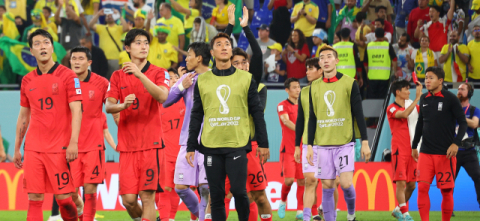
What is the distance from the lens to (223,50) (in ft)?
20.1

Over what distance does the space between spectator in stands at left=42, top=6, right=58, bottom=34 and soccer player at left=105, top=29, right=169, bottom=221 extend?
9434mm

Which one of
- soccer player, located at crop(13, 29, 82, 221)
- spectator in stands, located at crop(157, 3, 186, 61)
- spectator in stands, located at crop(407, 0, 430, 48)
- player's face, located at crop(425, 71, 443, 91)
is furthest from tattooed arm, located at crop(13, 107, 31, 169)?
spectator in stands, located at crop(407, 0, 430, 48)

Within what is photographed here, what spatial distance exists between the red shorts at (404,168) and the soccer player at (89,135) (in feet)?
18.1

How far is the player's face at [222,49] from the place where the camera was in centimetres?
611

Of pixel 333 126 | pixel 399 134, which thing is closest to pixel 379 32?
pixel 399 134

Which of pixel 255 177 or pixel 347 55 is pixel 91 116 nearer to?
pixel 255 177

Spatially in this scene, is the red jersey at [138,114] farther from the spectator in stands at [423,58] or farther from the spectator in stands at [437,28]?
the spectator in stands at [437,28]

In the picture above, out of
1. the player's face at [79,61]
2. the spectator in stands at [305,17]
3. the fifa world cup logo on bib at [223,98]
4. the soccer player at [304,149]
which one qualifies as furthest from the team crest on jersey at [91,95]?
the spectator in stands at [305,17]

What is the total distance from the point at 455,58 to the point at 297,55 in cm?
394

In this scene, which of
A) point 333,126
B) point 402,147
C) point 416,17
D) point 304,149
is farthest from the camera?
point 416,17

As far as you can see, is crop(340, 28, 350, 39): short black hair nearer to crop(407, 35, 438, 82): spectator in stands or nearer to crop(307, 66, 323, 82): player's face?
crop(407, 35, 438, 82): spectator in stands

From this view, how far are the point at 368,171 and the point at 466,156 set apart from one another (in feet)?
8.49

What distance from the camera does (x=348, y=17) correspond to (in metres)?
14.7

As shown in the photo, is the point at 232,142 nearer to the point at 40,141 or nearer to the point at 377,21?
the point at 40,141
